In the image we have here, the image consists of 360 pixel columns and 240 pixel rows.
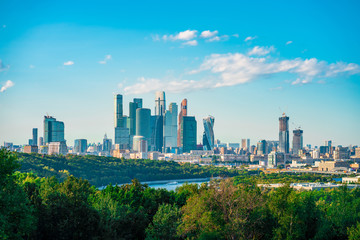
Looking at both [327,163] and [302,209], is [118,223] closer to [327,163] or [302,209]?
[302,209]

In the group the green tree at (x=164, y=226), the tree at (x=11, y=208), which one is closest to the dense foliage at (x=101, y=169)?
the green tree at (x=164, y=226)

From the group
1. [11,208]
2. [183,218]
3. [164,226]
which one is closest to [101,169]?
[164,226]

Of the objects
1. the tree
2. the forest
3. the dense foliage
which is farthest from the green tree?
the dense foliage

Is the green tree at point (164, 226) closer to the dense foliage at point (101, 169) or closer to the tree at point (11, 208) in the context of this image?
the tree at point (11, 208)

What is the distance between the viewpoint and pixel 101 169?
134 metres

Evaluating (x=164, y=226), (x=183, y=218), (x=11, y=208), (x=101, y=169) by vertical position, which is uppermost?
(x=11, y=208)

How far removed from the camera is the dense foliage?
10993 cm

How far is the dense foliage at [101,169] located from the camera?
4328 inches

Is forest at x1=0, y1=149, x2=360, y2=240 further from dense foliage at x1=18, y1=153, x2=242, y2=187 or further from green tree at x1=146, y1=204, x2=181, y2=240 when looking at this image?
dense foliage at x1=18, y1=153, x2=242, y2=187

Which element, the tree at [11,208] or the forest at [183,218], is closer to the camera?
the tree at [11,208]

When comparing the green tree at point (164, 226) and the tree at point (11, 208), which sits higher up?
the tree at point (11, 208)

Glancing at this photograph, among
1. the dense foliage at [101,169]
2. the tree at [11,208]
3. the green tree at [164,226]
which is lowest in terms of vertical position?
the dense foliage at [101,169]

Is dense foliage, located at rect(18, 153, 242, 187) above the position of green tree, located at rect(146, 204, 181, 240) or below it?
below

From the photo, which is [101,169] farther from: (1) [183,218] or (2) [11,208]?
(2) [11,208]
